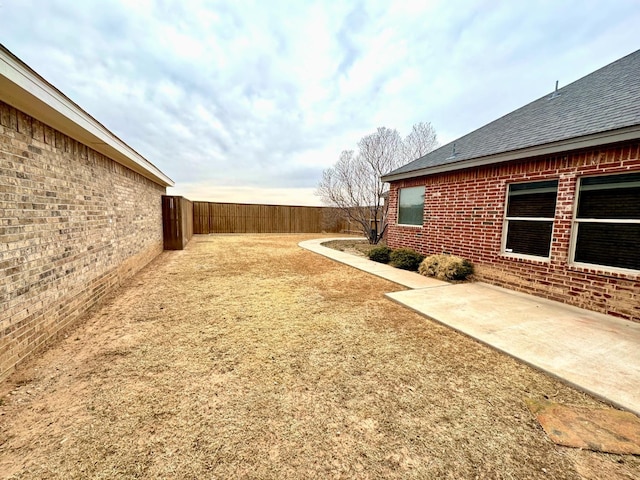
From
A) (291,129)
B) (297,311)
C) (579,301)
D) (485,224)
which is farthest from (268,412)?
(291,129)

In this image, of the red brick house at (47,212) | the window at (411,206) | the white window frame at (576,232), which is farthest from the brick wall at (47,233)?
the window at (411,206)

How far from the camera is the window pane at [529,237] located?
5.01 m

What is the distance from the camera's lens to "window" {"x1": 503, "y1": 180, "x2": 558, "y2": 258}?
489 centimetres

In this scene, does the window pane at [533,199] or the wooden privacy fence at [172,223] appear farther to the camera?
the wooden privacy fence at [172,223]

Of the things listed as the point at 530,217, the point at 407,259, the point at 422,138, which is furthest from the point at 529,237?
the point at 422,138

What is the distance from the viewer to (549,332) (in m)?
3.32

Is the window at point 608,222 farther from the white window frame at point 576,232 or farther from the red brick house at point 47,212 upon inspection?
the red brick house at point 47,212

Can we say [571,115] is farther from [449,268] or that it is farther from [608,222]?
[449,268]

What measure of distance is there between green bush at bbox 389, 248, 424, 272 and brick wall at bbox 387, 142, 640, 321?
41 centimetres

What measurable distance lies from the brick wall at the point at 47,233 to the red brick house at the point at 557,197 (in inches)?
289

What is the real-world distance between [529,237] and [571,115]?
2.61 metres


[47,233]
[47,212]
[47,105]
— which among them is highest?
[47,105]

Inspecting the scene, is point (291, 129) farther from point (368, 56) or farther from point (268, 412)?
point (268, 412)

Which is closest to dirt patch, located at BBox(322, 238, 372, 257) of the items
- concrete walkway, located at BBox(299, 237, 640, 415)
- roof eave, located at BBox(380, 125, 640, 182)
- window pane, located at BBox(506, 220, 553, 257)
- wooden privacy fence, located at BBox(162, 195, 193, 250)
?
roof eave, located at BBox(380, 125, 640, 182)
